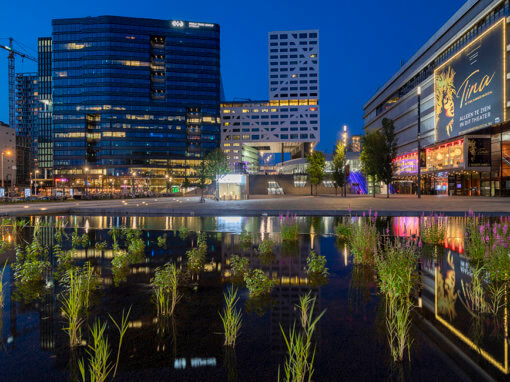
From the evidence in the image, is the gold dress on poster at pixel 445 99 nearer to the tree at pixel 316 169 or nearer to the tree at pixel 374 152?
the tree at pixel 374 152

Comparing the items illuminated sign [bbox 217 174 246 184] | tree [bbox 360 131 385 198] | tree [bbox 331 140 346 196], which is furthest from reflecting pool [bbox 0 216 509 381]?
tree [bbox 331 140 346 196]

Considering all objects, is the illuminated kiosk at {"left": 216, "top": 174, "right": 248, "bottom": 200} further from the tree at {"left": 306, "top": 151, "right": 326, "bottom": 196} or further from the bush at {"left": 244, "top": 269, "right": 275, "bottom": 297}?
the bush at {"left": 244, "top": 269, "right": 275, "bottom": 297}

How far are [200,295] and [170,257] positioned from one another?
129 inches

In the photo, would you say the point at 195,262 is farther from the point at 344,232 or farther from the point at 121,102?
the point at 121,102

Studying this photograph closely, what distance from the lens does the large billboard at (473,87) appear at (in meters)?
36.6

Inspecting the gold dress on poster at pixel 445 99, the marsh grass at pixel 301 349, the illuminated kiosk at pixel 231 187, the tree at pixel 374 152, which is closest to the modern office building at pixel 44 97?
the illuminated kiosk at pixel 231 187

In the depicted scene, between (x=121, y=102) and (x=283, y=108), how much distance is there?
72.2m

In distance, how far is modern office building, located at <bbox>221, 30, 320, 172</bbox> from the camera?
144750mm

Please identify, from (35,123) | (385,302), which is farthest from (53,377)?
(35,123)

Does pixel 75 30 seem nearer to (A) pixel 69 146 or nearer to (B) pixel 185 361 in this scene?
(A) pixel 69 146

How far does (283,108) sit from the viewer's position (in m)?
146

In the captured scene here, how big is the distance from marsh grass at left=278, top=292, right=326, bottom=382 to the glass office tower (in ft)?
401

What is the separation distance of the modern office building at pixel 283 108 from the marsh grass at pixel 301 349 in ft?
464

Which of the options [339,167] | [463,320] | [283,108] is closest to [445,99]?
[339,167]
